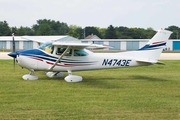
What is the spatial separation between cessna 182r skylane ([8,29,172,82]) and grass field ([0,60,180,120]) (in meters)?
0.85

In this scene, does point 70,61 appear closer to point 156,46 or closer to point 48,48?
point 48,48

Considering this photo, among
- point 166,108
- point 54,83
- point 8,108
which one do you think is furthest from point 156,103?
point 54,83

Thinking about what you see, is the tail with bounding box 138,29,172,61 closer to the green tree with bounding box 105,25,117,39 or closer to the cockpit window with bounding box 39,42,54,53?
the cockpit window with bounding box 39,42,54,53

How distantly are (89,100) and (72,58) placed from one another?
460 cm

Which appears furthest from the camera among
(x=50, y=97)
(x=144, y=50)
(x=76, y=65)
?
(x=144, y=50)

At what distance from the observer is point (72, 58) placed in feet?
42.9

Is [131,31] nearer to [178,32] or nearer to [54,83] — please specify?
[178,32]

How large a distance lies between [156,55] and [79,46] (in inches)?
138

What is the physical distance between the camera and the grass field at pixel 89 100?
7012 mm

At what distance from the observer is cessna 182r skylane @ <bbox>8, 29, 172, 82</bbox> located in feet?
41.2

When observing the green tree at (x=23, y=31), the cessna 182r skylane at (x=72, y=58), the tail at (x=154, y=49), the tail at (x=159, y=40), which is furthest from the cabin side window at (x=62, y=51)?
the green tree at (x=23, y=31)

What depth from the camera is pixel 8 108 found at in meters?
→ 7.50

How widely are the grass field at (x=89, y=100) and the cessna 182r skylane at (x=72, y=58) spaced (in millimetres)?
848

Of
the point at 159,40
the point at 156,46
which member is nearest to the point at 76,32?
the point at 156,46
